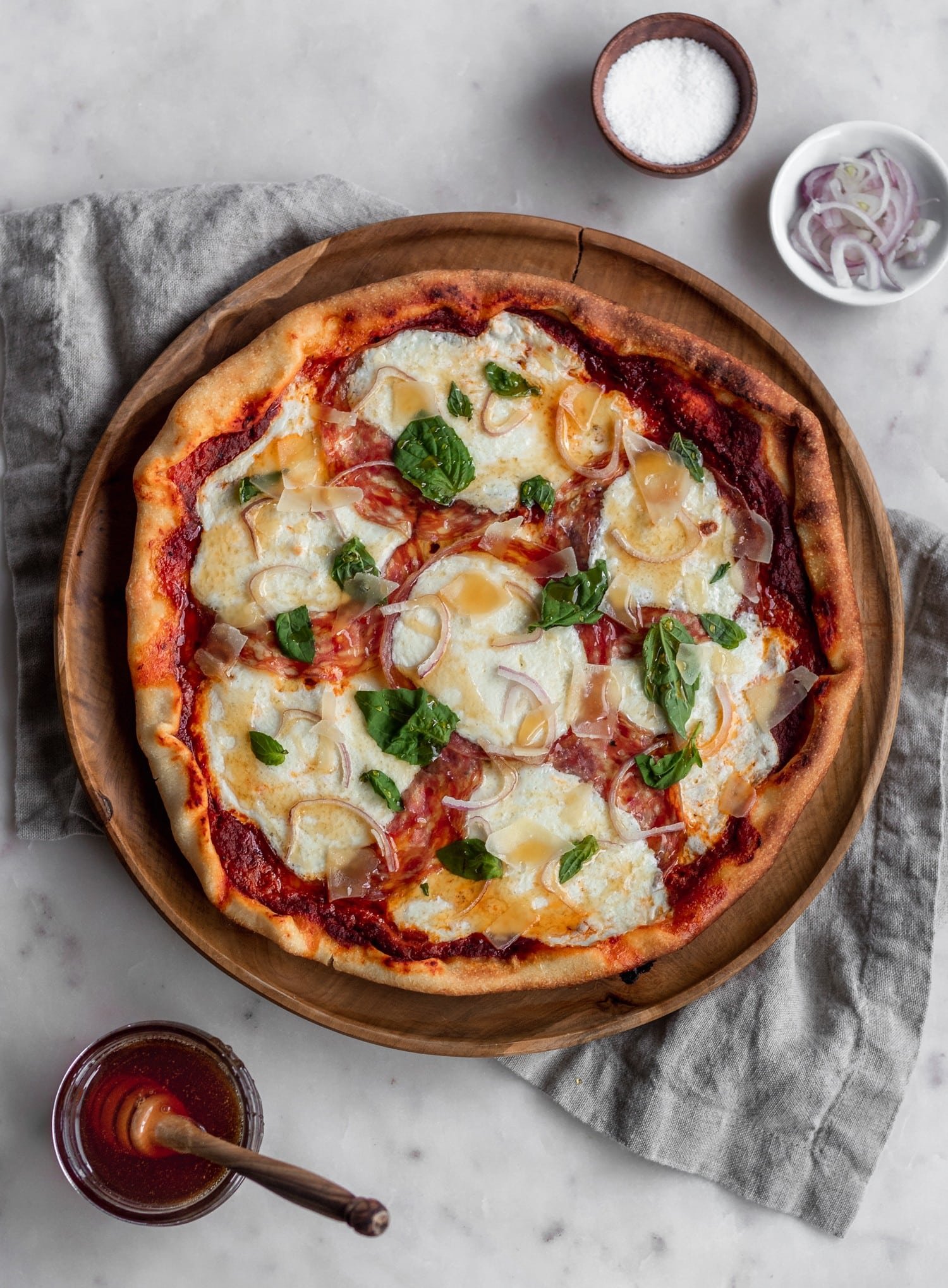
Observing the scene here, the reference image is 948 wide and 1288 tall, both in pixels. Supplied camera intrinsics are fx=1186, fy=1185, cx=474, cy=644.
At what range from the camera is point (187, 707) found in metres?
4.12

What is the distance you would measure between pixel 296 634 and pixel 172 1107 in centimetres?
172

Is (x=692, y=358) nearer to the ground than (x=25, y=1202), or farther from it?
farther from it

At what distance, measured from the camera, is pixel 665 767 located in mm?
4047

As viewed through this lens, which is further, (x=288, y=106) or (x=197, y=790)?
(x=288, y=106)

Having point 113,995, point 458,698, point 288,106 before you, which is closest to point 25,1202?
point 113,995

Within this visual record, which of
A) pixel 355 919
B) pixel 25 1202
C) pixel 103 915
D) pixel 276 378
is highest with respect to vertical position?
pixel 276 378

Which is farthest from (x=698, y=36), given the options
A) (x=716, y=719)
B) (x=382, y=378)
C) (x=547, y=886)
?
(x=547, y=886)

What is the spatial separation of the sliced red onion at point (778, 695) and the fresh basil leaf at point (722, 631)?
0.18m

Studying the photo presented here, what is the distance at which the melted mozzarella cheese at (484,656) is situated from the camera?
4.06 metres

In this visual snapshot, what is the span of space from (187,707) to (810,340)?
9.17ft

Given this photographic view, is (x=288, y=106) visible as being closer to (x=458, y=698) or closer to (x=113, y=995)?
(x=458, y=698)

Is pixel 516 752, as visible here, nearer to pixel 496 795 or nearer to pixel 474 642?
pixel 496 795

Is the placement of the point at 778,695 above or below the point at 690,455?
below

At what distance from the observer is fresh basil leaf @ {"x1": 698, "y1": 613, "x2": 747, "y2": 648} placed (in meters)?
4.09
